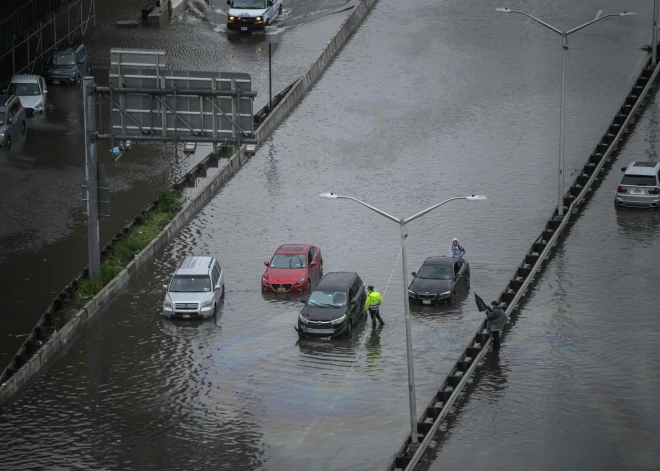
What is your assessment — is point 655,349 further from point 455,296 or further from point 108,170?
point 108,170

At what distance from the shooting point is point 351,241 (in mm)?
50312

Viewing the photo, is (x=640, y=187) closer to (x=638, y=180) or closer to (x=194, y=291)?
(x=638, y=180)

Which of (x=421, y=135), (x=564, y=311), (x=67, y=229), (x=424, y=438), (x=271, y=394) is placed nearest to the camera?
(x=424, y=438)

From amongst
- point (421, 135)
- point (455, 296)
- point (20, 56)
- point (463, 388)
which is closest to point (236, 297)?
point (455, 296)

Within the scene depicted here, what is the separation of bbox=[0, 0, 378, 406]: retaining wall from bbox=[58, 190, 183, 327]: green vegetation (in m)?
0.26

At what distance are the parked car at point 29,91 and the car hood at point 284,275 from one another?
2315cm

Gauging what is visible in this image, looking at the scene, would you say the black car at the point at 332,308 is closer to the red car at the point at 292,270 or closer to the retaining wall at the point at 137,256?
the red car at the point at 292,270

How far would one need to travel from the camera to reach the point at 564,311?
142ft

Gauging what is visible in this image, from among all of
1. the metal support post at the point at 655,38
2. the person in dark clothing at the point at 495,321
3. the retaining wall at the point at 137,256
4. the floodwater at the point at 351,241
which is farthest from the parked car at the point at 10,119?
the metal support post at the point at 655,38

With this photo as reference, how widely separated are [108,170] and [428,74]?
19413 mm

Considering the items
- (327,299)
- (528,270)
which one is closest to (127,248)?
(327,299)

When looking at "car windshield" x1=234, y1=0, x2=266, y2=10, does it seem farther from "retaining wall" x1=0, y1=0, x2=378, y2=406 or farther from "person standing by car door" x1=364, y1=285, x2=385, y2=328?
"person standing by car door" x1=364, y1=285, x2=385, y2=328

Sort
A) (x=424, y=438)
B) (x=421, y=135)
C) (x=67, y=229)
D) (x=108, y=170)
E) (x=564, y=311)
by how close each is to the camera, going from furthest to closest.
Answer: (x=421, y=135)
(x=108, y=170)
(x=67, y=229)
(x=564, y=311)
(x=424, y=438)

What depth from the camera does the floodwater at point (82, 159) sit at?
47.0m
